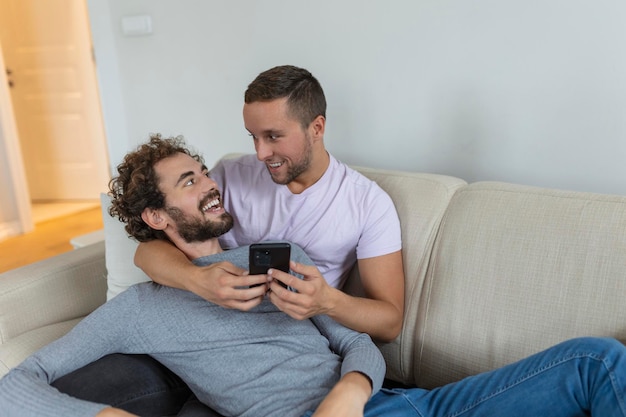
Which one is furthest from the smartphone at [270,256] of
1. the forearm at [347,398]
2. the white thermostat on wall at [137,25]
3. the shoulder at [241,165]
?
the white thermostat on wall at [137,25]

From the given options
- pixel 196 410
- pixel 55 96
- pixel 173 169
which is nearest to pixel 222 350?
pixel 196 410

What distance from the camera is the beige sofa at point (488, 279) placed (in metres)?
1.33

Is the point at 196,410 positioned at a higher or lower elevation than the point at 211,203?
lower

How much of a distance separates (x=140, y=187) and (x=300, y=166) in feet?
1.37

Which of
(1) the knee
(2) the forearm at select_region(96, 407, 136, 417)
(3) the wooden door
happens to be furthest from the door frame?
(1) the knee

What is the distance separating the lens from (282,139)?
5.08ft

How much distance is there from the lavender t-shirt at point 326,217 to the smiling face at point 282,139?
0.08 m

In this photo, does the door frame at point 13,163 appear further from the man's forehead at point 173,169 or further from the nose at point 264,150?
the nose at point 264,150

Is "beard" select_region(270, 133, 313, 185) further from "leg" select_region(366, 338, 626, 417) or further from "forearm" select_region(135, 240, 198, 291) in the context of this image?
"leg" select_region(366, 338, 626, 417)

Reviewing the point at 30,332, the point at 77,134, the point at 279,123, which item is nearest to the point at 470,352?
the point at 279,123

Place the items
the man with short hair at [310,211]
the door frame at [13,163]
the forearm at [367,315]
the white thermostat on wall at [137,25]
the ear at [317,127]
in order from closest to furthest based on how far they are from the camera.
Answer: the forearm at [367,315] < the man with short hair at [310,211] < the ear at [317,127] < the white thermostat on wall at [137,25] < the door frame at [13,163]

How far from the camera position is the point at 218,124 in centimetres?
251

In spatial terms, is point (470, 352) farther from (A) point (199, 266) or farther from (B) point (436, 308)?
(A) point (199, 266)

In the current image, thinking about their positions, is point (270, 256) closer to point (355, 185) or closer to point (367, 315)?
point (367, 315)
